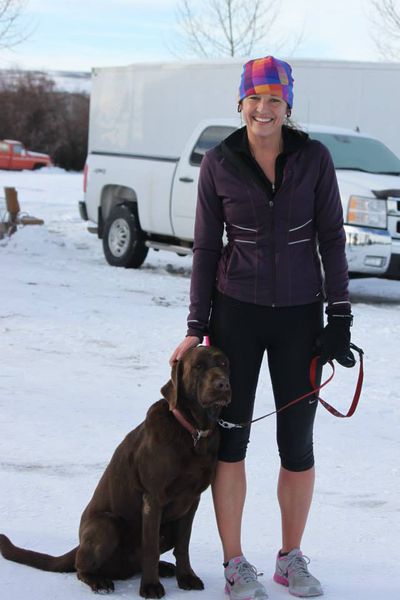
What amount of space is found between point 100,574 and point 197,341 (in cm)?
90

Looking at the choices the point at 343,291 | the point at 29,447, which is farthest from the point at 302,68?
the point at 343,291

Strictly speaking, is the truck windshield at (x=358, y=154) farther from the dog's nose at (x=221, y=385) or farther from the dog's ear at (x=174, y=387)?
the dog's nose at (x=221, y=385)

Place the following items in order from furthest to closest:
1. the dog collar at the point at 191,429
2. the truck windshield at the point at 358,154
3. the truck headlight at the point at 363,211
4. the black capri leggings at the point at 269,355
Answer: the truck windshield at the point at 358,154 < the truck headlight at the point at 363,211 < the black capri leggings at the point at 269,355 < the dog collar at the point at 191,429

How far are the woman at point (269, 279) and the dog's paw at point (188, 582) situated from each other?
13 centimetres

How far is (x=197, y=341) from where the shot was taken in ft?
11.9

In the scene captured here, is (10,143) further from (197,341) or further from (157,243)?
(197,341)

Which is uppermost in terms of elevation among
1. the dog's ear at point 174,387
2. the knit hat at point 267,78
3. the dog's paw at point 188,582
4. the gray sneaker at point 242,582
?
the knit hat at point 267,78

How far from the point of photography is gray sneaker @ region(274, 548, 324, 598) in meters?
3.62

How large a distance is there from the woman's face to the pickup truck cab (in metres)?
6.53

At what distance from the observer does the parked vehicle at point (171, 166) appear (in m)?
10.1

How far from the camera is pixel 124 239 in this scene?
12.6 meters

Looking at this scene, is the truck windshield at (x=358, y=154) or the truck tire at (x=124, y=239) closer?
the truck windshield at (x=358, y=154)

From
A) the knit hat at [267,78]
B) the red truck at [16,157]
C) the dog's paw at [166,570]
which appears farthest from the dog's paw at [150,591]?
the red truck at [16,157]

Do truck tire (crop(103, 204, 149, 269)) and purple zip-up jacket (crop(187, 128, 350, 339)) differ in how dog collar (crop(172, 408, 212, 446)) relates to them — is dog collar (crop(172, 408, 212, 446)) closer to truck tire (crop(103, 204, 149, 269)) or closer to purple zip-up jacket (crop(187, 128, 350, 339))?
purple zip-up jacket (crop(187, 128, 350, 339))
